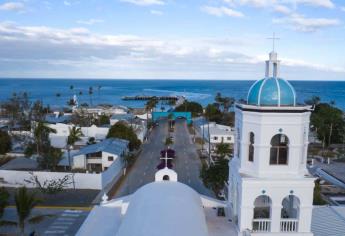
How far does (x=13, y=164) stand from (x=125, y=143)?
41.9 ft

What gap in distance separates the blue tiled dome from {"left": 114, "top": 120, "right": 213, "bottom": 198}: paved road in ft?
68.5

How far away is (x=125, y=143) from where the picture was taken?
4434 centimetres

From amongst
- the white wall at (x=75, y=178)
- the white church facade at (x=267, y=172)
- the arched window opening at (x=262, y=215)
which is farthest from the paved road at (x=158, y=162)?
the white church facade at (x=267, y=172)

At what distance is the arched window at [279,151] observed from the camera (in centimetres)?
1261

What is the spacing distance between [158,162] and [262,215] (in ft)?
97.2

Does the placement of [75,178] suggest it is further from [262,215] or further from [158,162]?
[262,215]

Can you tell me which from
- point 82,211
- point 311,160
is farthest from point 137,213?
point 311,160

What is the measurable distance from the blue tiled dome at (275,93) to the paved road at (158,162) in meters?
20.9

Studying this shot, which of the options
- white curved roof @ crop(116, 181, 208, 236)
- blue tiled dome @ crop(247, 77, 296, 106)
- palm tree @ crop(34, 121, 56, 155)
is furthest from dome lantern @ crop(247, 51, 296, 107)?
→ palm tree @ crop(34, 121, 56, 155)

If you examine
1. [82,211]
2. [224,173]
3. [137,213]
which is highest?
[137,213]

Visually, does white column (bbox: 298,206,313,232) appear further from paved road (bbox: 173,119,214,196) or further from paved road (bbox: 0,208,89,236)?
paved road (bbox: 173,119,214,196)

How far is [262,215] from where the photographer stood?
14.3m

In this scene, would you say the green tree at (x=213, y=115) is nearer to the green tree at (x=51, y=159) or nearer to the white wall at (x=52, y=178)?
the green tree at (x=51, y=159)

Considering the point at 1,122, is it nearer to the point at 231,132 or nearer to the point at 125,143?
the point at 125,143
